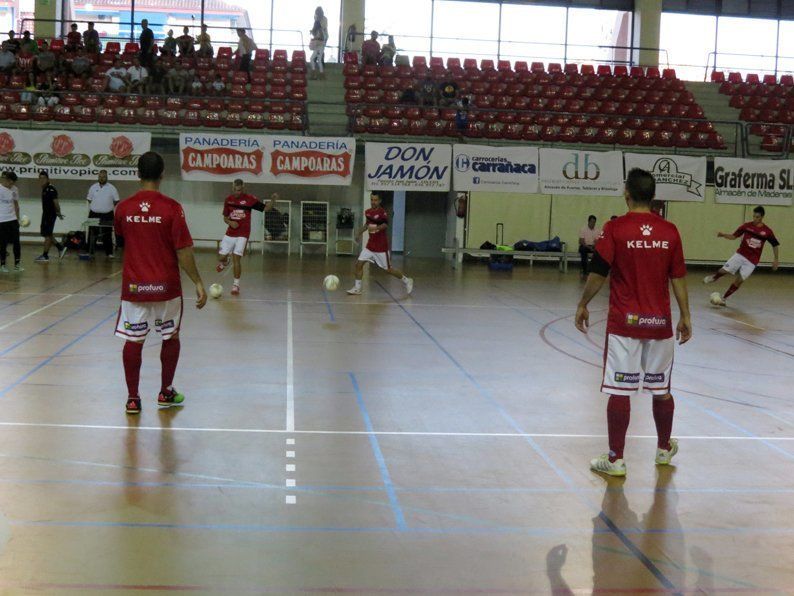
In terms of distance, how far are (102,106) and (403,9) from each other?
37.2ft

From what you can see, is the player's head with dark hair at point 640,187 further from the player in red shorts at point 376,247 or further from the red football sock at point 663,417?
the player in red shorts at point 376,247

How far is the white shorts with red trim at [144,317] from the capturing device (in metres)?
6.60

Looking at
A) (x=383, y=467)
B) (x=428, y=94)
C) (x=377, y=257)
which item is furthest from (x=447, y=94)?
(x=383, y=467)

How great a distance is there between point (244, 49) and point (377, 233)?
1501 centimetres

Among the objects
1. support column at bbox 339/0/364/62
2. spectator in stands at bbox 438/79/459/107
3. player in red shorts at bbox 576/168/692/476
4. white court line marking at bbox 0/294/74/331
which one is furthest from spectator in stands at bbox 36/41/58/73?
player in red shorts at bbox 576/168/692/476

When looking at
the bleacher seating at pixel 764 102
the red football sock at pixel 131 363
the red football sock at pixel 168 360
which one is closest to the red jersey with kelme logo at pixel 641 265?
the red football sock at pixel 168 360

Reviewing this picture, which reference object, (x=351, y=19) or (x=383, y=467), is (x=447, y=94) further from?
(x=383, y=467)

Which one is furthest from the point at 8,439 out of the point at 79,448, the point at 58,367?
the point at 58,367

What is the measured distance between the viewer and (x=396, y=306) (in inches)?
561

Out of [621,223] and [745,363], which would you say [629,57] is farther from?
[621,223]

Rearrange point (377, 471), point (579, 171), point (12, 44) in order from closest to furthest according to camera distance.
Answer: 1. point (377, 471)
2. point (579, 171)
3. point (12, 44)

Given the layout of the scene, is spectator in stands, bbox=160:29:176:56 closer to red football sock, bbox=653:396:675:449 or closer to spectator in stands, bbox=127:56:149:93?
spectator in stands, bbox=127:56:149:93

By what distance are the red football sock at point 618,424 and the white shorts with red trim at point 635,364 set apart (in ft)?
0.30

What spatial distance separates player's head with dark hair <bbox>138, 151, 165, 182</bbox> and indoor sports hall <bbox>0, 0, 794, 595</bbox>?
10 centimetres
